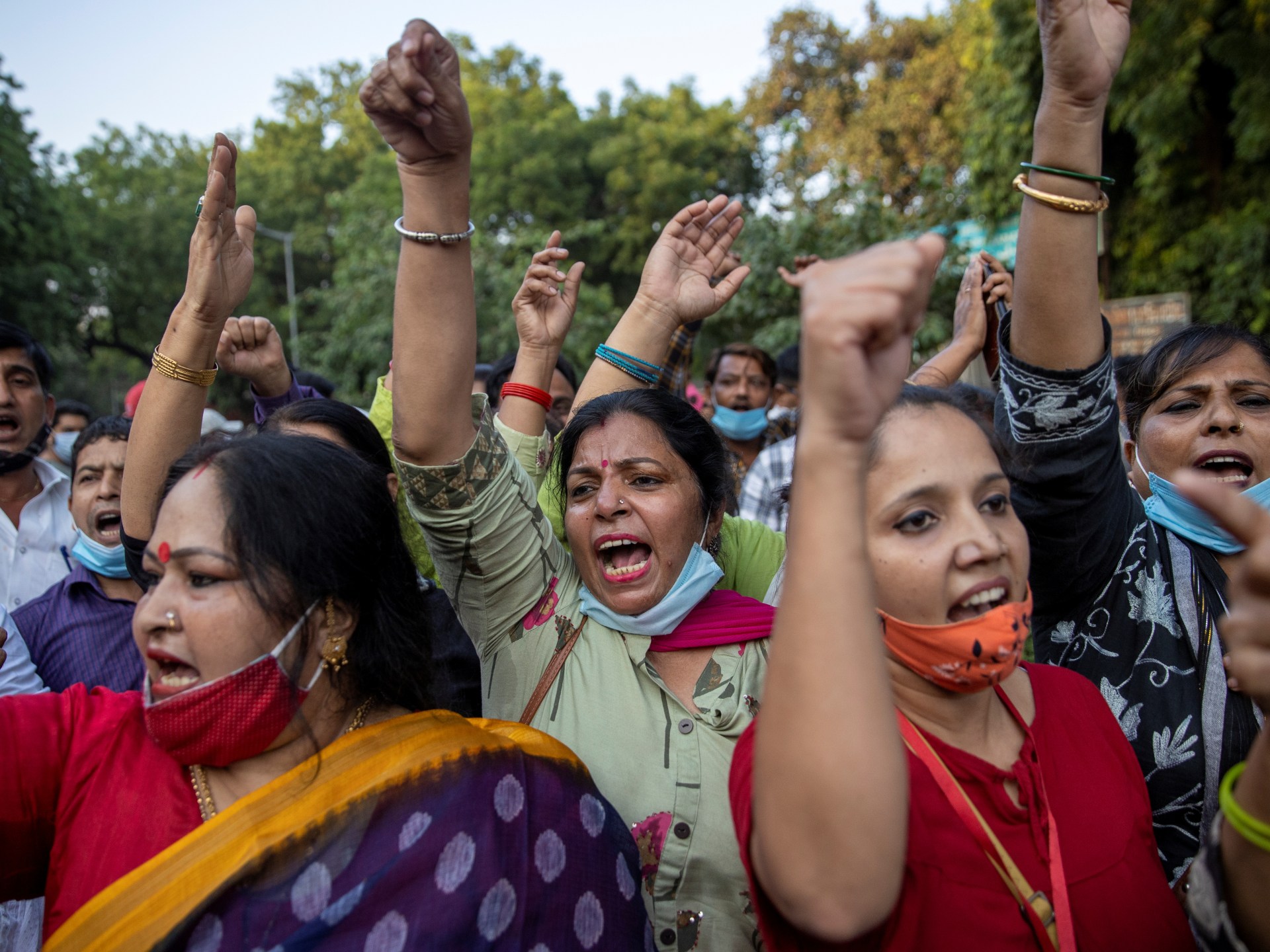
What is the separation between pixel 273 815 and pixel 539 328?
168 centimetres

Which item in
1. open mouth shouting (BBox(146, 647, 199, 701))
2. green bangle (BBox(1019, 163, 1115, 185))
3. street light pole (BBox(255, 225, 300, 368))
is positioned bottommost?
street light pole (BBox(255, 225, 300, 368))

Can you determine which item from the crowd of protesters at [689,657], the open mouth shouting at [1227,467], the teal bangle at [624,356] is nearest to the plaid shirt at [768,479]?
the teal bangle at [624,356]

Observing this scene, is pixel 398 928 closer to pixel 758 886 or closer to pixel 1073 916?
pixel 758 886

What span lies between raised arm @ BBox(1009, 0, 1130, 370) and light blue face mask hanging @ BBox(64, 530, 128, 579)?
249cm

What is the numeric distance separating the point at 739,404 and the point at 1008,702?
14.5 ft

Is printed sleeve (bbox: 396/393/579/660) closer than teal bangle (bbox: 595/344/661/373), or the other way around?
printed sleeve (bbox: 396/393/579/660)

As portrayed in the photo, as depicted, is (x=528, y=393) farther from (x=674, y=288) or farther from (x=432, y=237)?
(x=432, y=237)

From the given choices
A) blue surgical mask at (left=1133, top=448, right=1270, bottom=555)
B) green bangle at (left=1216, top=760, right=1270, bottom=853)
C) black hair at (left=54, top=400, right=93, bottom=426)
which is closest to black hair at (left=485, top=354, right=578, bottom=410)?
blue surgical mask at (left=1133, top=448, right=1270, bottom=555)

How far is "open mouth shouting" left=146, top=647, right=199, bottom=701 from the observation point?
1594 millimetres

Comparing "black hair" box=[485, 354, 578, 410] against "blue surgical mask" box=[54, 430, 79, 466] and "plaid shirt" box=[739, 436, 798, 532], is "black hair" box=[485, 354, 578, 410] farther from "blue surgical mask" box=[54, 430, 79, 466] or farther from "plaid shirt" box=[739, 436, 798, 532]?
"blue surgical mask" box=[54, 430, 79, 466]

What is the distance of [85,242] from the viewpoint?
78.5ft

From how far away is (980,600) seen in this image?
1476 millimetres

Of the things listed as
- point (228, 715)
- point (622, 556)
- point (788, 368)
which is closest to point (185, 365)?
point (228, 715)

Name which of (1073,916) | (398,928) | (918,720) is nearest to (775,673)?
(918,720)
